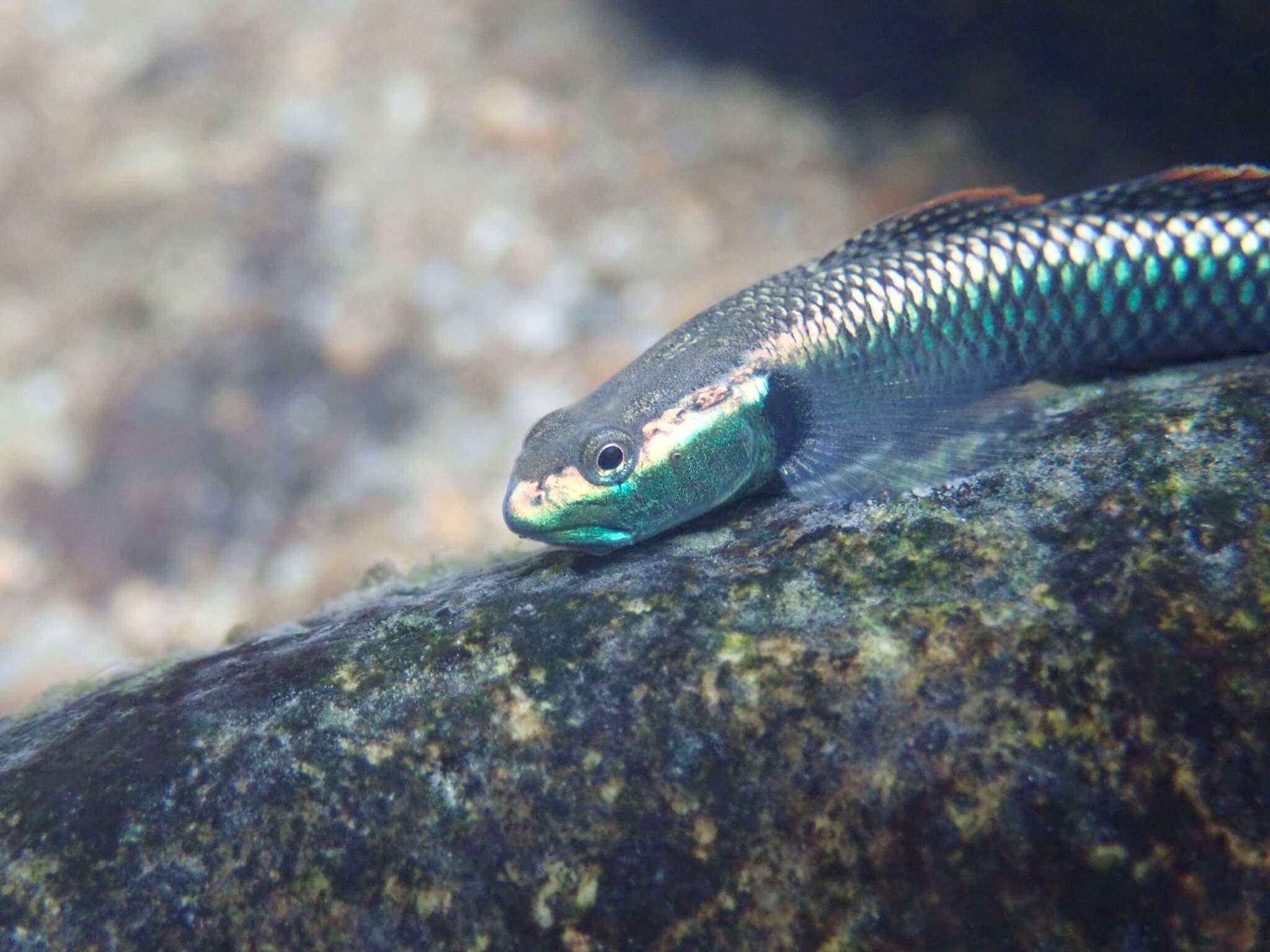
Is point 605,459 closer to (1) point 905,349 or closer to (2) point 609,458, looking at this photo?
(2) point 609,458

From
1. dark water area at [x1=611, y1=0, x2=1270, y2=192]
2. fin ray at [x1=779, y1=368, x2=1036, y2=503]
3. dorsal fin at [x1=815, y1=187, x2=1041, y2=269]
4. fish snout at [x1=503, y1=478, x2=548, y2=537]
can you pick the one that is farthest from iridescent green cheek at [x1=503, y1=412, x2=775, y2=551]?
dark water area at [x1=611, y1=0, x2=1270, y2=192]

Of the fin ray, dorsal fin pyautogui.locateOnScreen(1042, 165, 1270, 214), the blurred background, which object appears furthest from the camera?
the blurred background

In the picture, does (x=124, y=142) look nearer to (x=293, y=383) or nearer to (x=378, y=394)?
(x=293, y=383)

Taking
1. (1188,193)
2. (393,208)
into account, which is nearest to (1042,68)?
(1188,193)

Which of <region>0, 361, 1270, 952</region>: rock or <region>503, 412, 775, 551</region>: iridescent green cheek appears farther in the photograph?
<region>503, 412, 775, 551</region>: iridescent green cheek

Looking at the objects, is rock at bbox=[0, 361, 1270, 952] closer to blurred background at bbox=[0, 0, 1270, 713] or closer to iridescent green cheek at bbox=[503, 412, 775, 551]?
iridescent green cheek at bbox=[503, 412, 775, 551]

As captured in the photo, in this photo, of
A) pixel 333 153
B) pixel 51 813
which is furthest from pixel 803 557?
pixel 333 153
